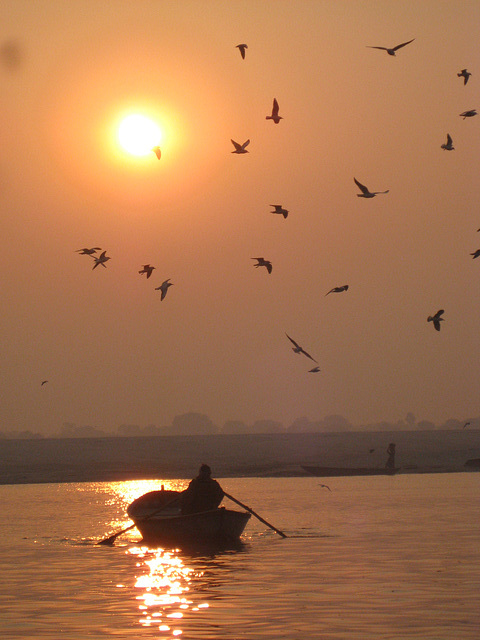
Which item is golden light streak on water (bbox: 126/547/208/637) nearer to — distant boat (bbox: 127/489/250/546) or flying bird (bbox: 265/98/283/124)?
distant boat (bbox: 127/489/250/546)

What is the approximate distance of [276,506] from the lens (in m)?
43.7

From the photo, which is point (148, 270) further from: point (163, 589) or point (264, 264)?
point (163, 589)

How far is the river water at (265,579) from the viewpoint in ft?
55.2

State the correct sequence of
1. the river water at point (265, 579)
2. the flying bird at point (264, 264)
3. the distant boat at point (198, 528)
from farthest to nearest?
1. the flying bird at point (264, 264)
2. the distant boat at point (198, 528)
3. the river water at point (265, 579)

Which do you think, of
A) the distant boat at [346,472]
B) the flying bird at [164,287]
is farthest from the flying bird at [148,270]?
the distant boat at [346,472]

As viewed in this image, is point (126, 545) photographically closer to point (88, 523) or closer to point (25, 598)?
point (88, 523)

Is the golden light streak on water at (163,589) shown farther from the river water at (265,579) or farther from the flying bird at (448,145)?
the flying bird at (448,145)

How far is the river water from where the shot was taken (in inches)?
663

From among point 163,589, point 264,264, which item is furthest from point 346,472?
point 163,589

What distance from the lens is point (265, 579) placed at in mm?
22219

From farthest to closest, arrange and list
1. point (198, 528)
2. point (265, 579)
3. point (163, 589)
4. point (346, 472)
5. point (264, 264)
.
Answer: point (346, 472)
point (264, 264)
point (198, 528)
point (265, 579)
point (163, 589)

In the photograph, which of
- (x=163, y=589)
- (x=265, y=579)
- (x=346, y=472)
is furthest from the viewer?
(x=346, y=472)

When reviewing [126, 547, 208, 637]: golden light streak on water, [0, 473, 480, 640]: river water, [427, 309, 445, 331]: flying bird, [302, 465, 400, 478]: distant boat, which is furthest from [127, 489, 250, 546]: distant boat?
[302, 465, 400, 478]: distant boat

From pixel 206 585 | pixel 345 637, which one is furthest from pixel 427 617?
pixel 206 585
